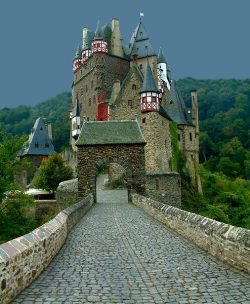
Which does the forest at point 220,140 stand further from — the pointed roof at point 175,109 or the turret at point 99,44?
the turret at point 99,44

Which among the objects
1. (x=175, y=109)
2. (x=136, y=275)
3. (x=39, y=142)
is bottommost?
(x=136, y=275)

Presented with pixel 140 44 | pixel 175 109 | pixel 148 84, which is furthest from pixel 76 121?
pixel 148 84

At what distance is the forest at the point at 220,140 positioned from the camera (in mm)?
40812

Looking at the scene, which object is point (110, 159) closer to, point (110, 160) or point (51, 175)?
point (110, 160)

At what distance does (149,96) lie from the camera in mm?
42406

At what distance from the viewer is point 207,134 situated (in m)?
72.6

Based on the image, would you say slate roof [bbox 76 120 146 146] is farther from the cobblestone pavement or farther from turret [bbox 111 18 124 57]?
turret [bbox 111 18 124 57]

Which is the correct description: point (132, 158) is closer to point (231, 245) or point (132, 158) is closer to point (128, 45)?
point (231, 245)

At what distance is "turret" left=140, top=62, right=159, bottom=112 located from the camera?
138ft

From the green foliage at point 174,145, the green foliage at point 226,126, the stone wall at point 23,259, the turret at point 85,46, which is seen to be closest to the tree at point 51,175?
the green foliage at point 174,145

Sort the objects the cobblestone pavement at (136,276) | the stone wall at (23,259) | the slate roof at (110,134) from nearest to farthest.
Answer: the stone wall at (23,259) < the cobblestone pavement at (136,276) < the slate roof at (110,134)

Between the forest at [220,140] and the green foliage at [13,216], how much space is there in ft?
51.6

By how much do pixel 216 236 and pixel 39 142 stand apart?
5586cm

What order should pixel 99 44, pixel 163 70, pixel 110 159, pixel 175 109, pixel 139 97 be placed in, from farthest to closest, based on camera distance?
1. pixel 163 70
2. pixel 99 44
3. pixel 175 109
4. pixel 139 97
5. pixel 110 159
